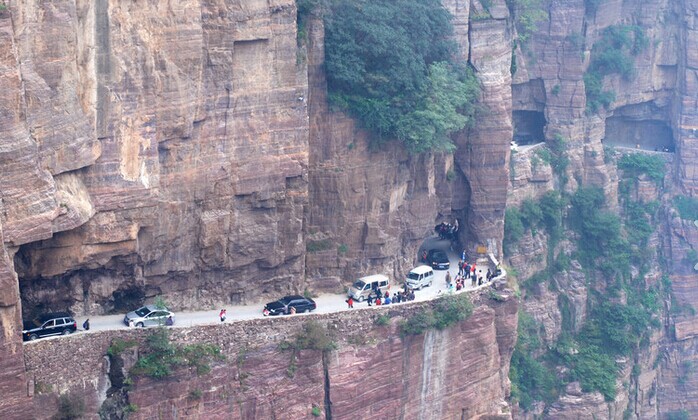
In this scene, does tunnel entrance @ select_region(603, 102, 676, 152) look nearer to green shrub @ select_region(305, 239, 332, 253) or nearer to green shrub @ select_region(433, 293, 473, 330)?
green shrub @ select_region(433, 293, 473, 330)

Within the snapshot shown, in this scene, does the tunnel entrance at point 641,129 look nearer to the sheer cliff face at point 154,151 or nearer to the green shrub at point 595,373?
the green shrub at point 595,373

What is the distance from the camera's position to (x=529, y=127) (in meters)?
75.4

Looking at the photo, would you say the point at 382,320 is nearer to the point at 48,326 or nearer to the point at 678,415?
the point at 48,326

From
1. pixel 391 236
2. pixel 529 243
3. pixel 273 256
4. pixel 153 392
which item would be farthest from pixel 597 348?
pixel 153 392

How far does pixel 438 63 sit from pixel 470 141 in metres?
5.36

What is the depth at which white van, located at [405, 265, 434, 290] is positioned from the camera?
59406 millimetres

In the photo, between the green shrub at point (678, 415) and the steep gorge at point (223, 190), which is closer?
the steep gorge at point (223, 190)

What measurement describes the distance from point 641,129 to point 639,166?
3.69 meters

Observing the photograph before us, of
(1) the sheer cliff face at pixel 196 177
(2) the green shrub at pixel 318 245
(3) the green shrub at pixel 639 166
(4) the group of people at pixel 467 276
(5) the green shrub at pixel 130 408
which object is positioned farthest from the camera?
(3) the green shrub at pixel 639 166

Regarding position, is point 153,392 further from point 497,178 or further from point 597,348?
point 597,348

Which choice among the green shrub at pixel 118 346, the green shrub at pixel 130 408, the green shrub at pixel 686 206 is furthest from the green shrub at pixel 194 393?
the green shrub at pixel 686 206

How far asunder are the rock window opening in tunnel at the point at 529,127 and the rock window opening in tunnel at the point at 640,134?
6151mm

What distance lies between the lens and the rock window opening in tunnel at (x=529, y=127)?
74.8 m

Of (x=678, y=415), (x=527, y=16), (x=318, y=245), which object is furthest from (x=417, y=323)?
(x=678, y=415)
